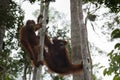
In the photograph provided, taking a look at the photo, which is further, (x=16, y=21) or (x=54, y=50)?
(x=16, y=21)

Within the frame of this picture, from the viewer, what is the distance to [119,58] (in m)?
1.75

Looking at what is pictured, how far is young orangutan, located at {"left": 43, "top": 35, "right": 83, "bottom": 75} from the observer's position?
464cm

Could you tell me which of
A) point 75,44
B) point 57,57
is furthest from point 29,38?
point 57,57

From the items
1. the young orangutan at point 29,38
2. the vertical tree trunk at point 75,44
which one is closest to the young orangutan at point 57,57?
the vertical tree trunk at point 75,44

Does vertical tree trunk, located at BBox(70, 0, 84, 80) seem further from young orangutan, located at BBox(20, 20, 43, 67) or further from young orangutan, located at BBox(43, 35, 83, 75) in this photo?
young orangutan, located at BBox(20, 20, 43, 67)

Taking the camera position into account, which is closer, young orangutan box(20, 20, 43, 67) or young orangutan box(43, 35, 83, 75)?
young orangutan box(20, 20, 43, 67)

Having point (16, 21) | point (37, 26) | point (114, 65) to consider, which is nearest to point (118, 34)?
point (114, 65)

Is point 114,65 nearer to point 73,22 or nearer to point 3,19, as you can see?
point 73,22

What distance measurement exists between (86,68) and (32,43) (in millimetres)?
1583

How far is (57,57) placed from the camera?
16.2 feet

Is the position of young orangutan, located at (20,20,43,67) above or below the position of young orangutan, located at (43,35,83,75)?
above

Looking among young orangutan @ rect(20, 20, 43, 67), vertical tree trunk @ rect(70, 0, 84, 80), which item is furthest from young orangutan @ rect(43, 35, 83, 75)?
young orangutan @ rect(20, 20, 43, 67)

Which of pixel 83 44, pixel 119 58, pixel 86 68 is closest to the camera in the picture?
pixel 119 58

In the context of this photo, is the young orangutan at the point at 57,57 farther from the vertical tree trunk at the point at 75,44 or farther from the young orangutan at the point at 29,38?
the young orangutan at the point at 29,38
